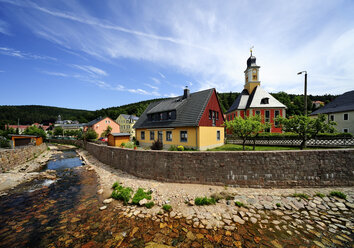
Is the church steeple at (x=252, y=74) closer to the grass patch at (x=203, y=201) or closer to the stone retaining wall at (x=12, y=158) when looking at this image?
the grass patch at (x=203, y=201)

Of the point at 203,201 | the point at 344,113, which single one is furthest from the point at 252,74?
the point at 203,201

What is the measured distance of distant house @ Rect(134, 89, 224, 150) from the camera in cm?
1659

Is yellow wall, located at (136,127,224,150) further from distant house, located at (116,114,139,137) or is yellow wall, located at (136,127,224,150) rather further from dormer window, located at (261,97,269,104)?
distant house, located at (116,114,139,137)

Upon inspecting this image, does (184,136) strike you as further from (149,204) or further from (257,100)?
(257,100)

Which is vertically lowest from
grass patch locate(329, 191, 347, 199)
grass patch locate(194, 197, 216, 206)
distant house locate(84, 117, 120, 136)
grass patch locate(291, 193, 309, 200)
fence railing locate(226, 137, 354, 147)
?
grass patch locate(194, 197, 216, 206)

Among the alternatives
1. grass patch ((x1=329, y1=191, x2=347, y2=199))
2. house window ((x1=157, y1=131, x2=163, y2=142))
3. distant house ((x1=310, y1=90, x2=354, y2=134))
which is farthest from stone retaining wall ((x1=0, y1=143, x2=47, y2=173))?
distant house ((x1=310, y1=90, x2=354, y2=134))

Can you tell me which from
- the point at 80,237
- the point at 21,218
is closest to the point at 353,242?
the point at 80,237

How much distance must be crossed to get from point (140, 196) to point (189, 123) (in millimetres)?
10377

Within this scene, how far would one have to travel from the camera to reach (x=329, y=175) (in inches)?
327

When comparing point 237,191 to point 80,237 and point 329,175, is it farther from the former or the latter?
point 80,237

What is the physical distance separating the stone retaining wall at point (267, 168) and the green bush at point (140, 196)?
7.13ft

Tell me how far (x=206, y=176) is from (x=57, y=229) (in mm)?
8409

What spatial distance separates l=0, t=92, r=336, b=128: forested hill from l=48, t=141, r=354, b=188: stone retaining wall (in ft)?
201

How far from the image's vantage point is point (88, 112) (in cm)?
12675
